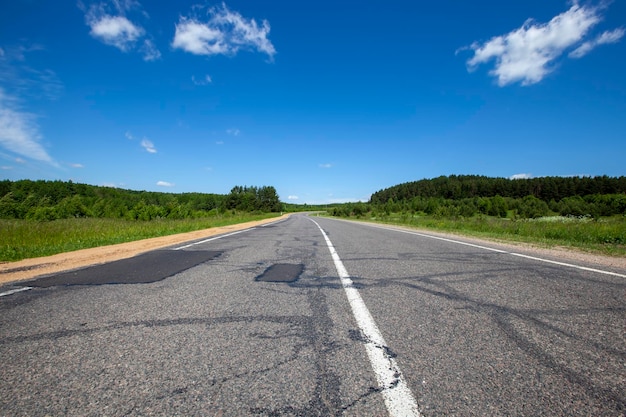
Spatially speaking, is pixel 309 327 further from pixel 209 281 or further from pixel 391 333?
pixel 209 281

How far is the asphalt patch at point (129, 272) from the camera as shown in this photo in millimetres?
4457

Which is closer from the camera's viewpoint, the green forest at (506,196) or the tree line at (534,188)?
the green forest at (506,196)

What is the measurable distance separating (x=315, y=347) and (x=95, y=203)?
69.9m

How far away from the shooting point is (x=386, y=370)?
6.18ft

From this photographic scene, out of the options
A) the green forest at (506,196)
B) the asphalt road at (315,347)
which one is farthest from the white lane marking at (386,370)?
the green forest at (506,196)

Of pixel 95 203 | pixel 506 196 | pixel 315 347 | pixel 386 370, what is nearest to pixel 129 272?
pixel 315 347

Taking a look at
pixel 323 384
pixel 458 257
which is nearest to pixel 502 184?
pixel 458 257

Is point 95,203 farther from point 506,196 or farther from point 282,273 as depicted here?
point 506,196

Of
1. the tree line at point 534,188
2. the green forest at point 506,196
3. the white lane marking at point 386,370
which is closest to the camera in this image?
the white lane marking at point 386,370

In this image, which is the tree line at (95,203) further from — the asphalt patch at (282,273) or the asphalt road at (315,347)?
the asphalt road at (315,347)

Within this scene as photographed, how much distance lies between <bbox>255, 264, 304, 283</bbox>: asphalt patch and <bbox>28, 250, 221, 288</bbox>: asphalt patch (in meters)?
1.68

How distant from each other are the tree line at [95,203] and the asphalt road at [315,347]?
29845 millimetres

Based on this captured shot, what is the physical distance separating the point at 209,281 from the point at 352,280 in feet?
7.48

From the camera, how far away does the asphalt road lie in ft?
5.24
